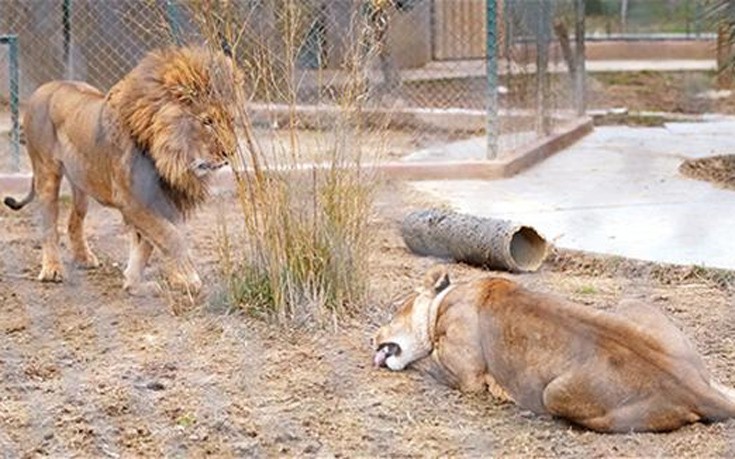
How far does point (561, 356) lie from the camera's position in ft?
14.0

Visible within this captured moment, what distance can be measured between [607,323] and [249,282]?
175 cm

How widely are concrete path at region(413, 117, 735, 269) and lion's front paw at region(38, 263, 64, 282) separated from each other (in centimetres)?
242

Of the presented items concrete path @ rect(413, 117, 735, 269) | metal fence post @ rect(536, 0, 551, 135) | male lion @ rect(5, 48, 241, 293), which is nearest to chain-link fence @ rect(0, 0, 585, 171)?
metal fence post @ rect(536, 0, 551, 135)

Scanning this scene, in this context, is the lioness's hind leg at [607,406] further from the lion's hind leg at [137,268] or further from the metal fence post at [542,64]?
the metal fence post at [542,64]

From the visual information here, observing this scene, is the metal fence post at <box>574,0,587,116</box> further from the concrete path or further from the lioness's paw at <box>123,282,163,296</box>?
the lioness's paw at <box>123,282,163,296</box>

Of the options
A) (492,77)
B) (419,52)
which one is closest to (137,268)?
(492,77)

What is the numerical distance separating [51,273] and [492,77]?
152 inches

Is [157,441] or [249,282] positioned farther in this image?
[249,282]

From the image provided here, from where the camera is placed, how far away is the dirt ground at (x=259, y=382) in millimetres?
4168

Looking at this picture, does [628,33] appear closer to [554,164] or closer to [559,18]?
[559,18]

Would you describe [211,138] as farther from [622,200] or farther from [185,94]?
Answer: [622,200]

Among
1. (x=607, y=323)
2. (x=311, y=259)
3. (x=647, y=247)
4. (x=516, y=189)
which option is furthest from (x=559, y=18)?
(x=607, y=323)

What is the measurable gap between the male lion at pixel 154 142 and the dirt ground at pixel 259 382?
7.9 inches

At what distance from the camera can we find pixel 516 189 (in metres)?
9.03
